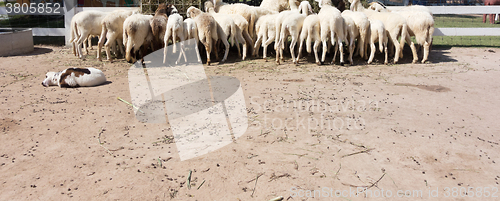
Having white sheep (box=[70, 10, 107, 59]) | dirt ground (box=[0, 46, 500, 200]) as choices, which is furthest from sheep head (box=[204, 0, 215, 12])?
dirt ground (box=[0, 46, 500, 200])

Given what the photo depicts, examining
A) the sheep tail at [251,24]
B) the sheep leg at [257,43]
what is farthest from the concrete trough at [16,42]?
the sheep leg at [257,43]

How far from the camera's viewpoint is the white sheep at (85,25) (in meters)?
9.45

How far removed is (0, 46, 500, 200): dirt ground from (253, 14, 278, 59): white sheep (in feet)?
8.69

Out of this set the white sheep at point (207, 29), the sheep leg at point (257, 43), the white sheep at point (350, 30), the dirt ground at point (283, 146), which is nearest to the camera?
the dirt ground at point (283, 146)

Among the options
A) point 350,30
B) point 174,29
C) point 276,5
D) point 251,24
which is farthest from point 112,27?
point 350,30

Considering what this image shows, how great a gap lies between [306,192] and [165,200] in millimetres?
1244

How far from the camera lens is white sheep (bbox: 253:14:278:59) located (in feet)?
31.1

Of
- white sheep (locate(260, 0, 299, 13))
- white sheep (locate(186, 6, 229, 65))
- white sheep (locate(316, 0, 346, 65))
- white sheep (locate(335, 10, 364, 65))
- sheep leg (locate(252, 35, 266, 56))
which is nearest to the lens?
white sheep (locate(316, 0, 346, 65))

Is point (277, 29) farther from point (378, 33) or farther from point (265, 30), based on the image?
point (378, 33)

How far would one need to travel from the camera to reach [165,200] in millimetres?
3152

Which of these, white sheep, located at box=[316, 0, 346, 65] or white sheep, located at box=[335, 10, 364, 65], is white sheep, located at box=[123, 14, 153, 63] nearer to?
white sheep, located at box=[316, 0, 346, 65]

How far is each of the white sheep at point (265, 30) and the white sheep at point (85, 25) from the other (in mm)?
4132

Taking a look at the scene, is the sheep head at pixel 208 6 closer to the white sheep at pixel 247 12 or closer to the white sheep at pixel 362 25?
the white sheep at pixel 247 12

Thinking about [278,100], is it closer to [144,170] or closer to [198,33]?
[144,170]
